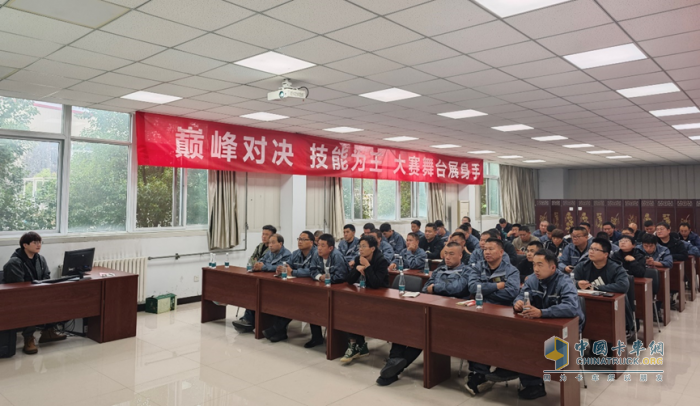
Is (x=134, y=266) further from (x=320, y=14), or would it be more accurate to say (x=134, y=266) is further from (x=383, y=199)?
(x=383, y=199)

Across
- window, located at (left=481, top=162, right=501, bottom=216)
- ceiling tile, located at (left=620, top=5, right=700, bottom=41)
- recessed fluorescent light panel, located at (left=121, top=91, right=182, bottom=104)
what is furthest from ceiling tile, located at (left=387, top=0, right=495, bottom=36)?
window, located at (left=481, top=162, right=501, bottom=216)

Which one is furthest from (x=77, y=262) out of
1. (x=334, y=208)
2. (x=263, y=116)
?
(x=334, y=208)

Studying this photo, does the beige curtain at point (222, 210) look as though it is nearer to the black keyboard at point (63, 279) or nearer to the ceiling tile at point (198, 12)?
the black keyboard at point (63, 279)

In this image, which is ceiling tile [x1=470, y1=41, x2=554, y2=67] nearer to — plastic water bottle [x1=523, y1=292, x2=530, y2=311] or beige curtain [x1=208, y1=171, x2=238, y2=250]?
plastic water bottle [x1=523, y1=292, x2=530, y2=311]

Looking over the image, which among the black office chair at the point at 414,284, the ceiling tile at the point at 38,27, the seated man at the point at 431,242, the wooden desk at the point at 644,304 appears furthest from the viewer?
the seated man at the point at 431,242

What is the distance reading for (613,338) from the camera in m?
3.97

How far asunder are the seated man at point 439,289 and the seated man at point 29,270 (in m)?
3.66

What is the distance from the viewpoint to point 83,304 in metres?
4.80

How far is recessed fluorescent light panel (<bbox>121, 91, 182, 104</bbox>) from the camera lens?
17.6 feet

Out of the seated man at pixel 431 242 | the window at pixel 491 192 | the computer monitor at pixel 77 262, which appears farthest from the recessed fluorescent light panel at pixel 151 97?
the window at pixel 491 192

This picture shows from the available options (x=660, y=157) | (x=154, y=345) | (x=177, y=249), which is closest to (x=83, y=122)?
(x=177, y=249)

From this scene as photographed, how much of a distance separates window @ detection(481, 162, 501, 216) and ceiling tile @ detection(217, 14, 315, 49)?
11.2 meters

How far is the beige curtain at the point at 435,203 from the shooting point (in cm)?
1188

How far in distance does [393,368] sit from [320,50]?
9.04 ft
